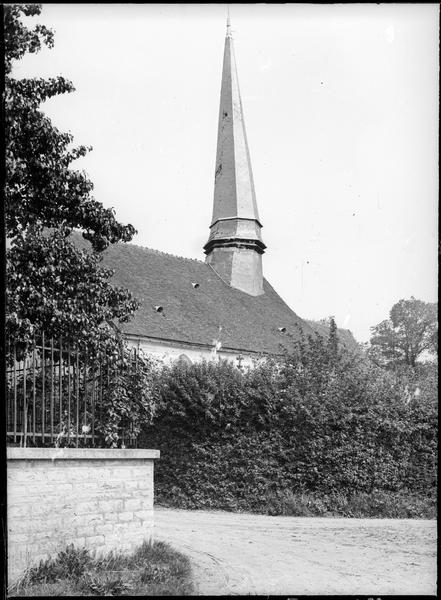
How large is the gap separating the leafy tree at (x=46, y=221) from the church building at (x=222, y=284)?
14194 millimetres

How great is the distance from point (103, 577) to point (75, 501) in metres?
0.86

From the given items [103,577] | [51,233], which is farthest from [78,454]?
[51,233]

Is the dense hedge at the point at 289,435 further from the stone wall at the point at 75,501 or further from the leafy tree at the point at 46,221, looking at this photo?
the stone wall at the point at 75,501

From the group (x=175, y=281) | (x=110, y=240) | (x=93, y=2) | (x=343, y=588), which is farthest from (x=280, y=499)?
(x=175, y=281)

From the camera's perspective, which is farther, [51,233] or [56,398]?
[51,233]

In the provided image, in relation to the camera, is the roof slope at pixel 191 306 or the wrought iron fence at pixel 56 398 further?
the roof slope at pixel 191 306

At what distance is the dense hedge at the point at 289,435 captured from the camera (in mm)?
14305

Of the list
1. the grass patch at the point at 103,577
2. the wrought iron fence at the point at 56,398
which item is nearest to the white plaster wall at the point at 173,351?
the wrought iron fence at the point at 56,398

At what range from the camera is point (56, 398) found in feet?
25.6

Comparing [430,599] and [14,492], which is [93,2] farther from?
[430,599]

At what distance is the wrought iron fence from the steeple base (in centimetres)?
2729

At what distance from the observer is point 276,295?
3803 cm

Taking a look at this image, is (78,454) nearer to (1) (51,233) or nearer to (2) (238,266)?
(1) (51,233)

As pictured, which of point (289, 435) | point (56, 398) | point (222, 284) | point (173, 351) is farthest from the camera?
point (222, 284)
